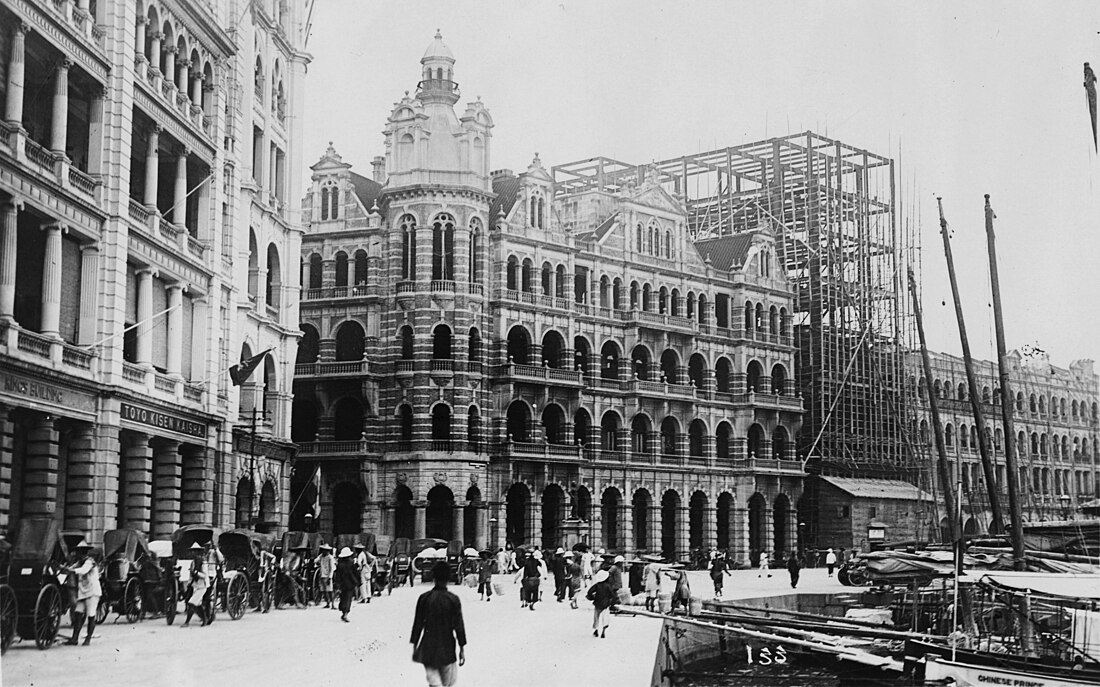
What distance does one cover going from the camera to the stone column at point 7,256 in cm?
2214

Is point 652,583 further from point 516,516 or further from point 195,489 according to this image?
point 516,516

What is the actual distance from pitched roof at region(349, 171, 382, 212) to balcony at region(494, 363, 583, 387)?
402 inches

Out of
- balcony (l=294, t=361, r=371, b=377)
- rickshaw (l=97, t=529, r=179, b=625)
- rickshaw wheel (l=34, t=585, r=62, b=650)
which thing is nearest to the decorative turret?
balcony (l=294, t=361, r=371, b=377)

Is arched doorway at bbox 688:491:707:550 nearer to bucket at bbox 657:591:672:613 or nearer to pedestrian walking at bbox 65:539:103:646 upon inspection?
bucket at bbox 657:591:672:613

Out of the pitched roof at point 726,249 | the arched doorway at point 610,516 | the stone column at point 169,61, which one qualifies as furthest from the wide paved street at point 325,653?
the pitched roof at point 726,249

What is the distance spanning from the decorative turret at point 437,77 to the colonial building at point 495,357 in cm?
9

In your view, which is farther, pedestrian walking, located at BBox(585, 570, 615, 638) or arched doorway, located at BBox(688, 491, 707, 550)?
arched doorway, located at BBox(688, 491, 707, 550)

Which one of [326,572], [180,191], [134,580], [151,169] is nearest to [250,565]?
[326,572]

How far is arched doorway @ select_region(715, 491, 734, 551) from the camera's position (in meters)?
72.1

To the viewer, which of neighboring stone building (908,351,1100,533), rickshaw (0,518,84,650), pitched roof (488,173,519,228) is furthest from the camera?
neighboring stone building (908,351,1100,533)

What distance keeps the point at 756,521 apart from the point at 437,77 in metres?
30.0

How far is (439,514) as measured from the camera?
59781 mm

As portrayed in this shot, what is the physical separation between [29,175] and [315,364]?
37.2m

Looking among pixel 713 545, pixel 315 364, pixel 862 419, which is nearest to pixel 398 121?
pixel 315 364
